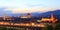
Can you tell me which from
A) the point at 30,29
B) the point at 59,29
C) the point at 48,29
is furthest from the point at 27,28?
the point at 48,29

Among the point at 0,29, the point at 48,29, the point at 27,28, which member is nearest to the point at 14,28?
the point at 27,28

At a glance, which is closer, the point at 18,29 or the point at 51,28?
the point at 51,28

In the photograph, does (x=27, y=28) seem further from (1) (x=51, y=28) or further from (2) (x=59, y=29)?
(1) (x=51, y=28)

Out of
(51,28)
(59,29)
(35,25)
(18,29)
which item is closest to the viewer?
(51,28)

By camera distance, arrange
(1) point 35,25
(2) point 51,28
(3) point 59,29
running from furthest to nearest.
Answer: (1) point 35,25 → (3) point 59,29 → (2) point 51,28

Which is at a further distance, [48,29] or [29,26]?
[29,26]

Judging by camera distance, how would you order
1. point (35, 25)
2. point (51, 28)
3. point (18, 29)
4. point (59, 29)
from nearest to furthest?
point (51, 28) → point (59, 29) → point (18, 29) → point (35, 25)

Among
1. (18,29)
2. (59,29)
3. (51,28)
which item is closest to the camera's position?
(51,28)

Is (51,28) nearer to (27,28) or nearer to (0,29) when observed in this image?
(0,29)

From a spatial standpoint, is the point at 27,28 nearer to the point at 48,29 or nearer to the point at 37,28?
the point at 37,28
